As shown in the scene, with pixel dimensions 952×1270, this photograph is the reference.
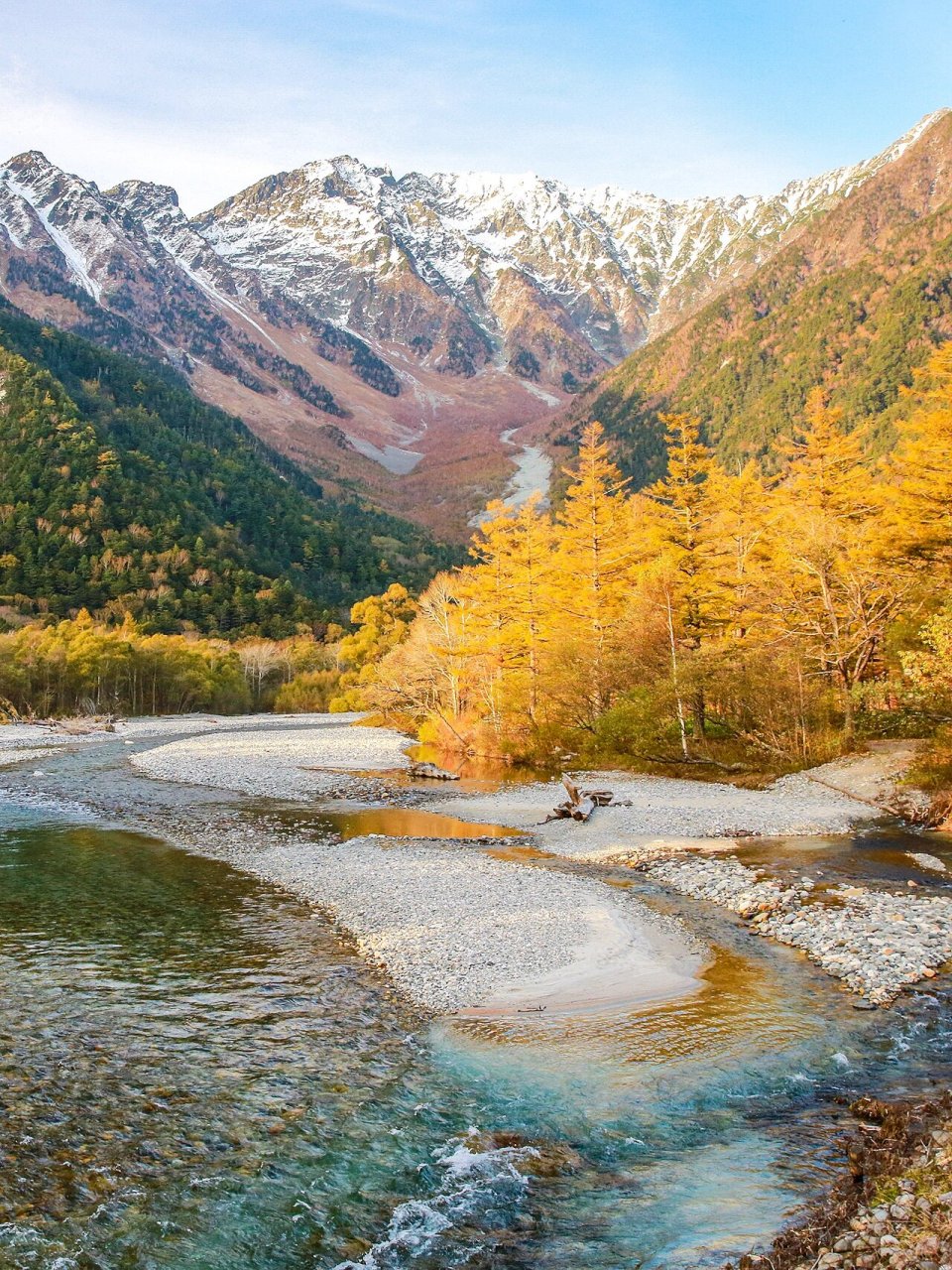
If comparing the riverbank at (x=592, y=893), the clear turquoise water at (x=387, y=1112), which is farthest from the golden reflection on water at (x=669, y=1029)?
the riverbank at (x=592, y=893)

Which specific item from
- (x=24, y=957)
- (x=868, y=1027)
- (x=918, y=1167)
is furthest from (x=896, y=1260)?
(x=24, y=957)

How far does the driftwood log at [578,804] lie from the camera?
26062 mm

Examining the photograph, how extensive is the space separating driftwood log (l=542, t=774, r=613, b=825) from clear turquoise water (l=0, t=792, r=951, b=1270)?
13.1m

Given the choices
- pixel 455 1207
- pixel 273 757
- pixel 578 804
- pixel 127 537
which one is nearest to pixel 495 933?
pixel 455 1207

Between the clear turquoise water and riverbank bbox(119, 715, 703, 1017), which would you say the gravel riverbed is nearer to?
the clear turquoise water

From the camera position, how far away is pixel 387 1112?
318 inches

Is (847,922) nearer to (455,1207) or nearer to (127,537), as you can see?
(455,1207)

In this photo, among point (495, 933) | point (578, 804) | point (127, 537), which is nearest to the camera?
point (495, 933)

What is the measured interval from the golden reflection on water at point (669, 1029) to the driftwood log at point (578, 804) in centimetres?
1492

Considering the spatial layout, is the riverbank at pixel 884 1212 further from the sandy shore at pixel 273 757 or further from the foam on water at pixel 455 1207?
the sandy shore at pixel 273 757

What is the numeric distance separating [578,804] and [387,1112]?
1935cm

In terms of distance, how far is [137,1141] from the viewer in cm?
741

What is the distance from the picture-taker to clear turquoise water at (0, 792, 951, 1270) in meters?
6.18

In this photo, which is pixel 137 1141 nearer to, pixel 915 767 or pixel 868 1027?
pixel 868 1027
